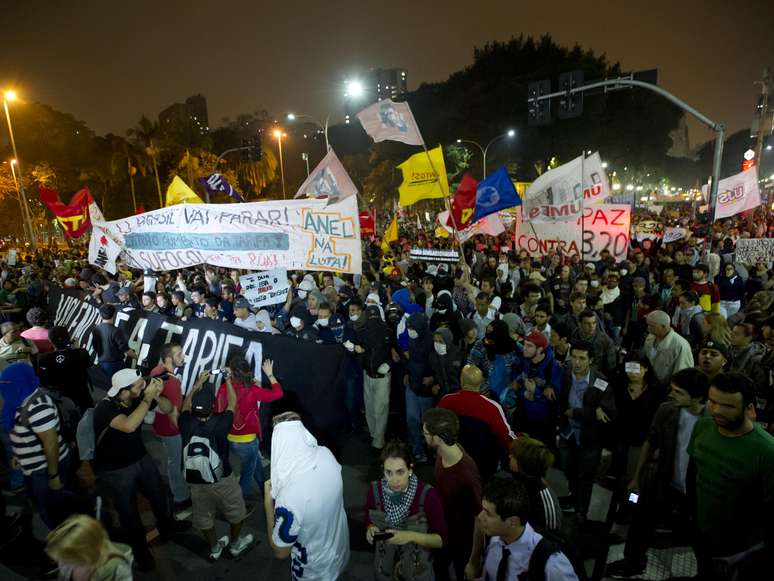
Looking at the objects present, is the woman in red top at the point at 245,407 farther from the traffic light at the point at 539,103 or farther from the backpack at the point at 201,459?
the traffic light at the point at 539,103

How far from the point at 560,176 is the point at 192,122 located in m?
39.3

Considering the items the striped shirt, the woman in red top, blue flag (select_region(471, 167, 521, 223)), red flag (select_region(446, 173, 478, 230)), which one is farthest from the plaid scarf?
red flag (select_region(446, 173, 478, 230))

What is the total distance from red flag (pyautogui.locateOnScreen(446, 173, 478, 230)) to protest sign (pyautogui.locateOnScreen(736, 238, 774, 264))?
598 cm

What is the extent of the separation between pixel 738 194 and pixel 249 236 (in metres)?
10.9

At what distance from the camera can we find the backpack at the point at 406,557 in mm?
2709

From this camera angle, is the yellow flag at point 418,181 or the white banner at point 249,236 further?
the yellow flag at point 418,181

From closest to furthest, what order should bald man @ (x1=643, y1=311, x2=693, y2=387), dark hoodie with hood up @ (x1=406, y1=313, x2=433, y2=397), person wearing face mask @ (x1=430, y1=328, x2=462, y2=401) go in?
bald man @ (x1=643, y1=311, x2=693, y2=387) → person wearing face mask @ (x1=430, y1=328, x2=462, y2=401) → dark hoodie with hood up @ (x1=406, y1=313, x2=433, y2=397)

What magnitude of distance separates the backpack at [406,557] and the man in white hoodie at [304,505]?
0.34 meters

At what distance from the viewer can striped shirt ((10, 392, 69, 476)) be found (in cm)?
405

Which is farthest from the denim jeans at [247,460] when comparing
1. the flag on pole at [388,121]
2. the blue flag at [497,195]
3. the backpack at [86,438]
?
the blue flag at [497,195]

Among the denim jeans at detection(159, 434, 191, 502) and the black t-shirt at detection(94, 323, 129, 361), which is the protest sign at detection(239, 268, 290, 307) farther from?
the denim jeans at detection(159, 434, 191, 502)

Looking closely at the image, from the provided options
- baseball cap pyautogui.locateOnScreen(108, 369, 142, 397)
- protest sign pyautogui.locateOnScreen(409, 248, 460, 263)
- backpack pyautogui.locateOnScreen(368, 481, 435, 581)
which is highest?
protest sign pyautogui.locateOnScreen(409, 248, 460, 263)

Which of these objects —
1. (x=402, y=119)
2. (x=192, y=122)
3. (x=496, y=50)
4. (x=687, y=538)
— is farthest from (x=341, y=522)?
(x=496, y=50)

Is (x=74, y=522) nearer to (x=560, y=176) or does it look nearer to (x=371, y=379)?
(x=371, y=379)
